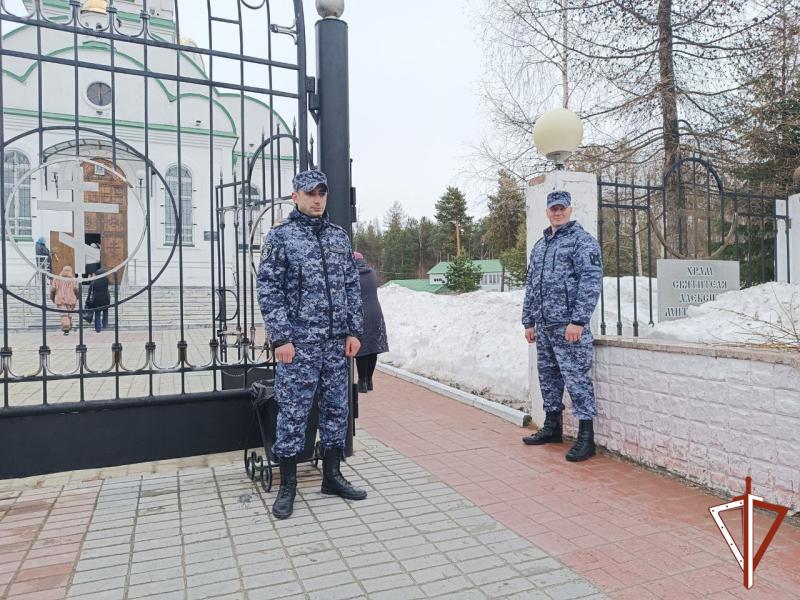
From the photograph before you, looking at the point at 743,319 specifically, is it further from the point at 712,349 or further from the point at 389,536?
the point at 389,536

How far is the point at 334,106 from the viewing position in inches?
177

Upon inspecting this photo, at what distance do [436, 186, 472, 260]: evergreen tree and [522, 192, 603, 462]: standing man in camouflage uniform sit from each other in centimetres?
5809

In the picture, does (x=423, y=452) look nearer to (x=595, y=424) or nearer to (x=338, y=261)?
(x=595, y=424)

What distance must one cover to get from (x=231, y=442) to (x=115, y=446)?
2.52ft

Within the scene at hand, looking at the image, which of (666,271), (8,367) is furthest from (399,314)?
(8,367)

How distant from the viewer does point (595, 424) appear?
4.77m

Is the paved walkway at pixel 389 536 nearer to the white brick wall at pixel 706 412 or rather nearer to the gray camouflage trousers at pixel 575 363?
the white brick wall at pixel 706 412

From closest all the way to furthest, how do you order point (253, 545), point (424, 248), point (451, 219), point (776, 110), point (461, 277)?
point (253, 545) < point (776, 110) < point (461, 277) < point (451, 219) < point (424, 248)

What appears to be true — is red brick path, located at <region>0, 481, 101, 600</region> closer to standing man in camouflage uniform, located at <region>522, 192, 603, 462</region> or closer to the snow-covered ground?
standing man in camouflage uniform, located at <region>522, 192, 603, 462</region>

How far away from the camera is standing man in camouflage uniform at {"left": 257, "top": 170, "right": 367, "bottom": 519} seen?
3.51 meters

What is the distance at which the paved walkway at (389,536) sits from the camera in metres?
2.63

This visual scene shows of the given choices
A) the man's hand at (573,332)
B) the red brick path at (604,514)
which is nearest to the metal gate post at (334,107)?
the red brick path at (604,514)

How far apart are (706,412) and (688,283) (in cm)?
215

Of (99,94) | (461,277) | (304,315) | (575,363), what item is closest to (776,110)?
(575,363)
